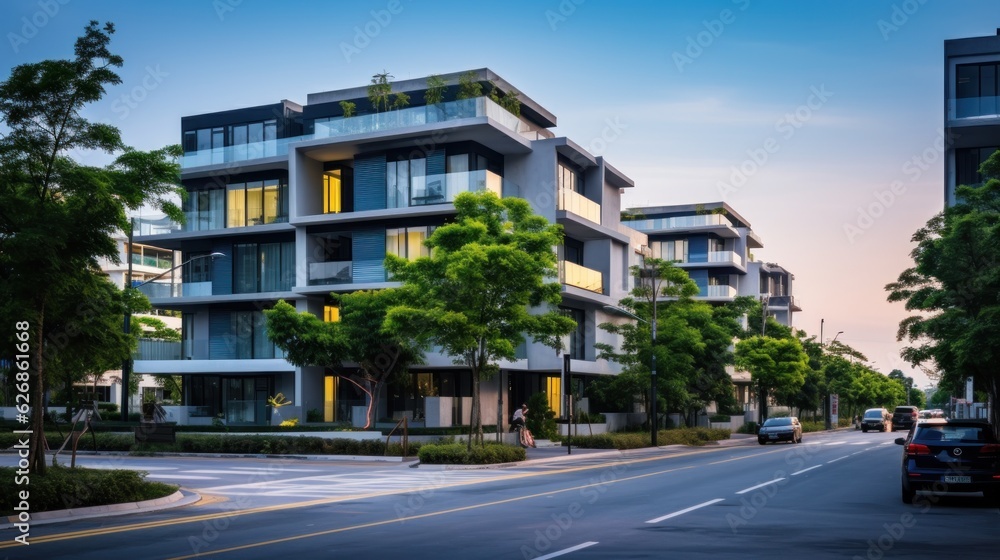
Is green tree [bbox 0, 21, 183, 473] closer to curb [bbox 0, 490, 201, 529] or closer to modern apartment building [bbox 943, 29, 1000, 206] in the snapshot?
curb [bbox 0, 490, 201, 529]

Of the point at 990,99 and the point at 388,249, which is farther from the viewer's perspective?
the point at 388,249

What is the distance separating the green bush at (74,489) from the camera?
1647 cm

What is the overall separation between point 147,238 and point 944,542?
47.8 m

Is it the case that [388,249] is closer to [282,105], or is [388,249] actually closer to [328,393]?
[328,393]

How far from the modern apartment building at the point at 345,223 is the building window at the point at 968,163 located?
680 inches

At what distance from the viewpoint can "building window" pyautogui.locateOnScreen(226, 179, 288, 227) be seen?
5300cm

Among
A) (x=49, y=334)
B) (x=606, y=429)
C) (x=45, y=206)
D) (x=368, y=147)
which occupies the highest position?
(x=368, y=147)

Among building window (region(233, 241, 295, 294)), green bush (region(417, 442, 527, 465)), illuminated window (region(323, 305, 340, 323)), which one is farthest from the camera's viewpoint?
building window (region(233, 241, 295, 294))

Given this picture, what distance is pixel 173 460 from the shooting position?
35656 mm

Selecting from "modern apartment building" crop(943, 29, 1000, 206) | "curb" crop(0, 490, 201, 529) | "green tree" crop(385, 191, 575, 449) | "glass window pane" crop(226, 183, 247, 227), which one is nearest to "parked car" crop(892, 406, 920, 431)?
"modern apartment building" crop(943, 29, 1000, 206)

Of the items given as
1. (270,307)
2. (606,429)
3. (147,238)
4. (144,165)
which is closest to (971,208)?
(606,429)

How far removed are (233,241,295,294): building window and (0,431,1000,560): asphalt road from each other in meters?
23.6

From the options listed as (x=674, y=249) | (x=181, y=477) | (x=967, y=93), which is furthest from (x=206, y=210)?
(x=674, y=249)

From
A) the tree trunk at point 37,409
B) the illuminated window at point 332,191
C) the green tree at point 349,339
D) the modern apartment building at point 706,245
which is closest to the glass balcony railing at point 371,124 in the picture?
the illuminated window at point 332,191
